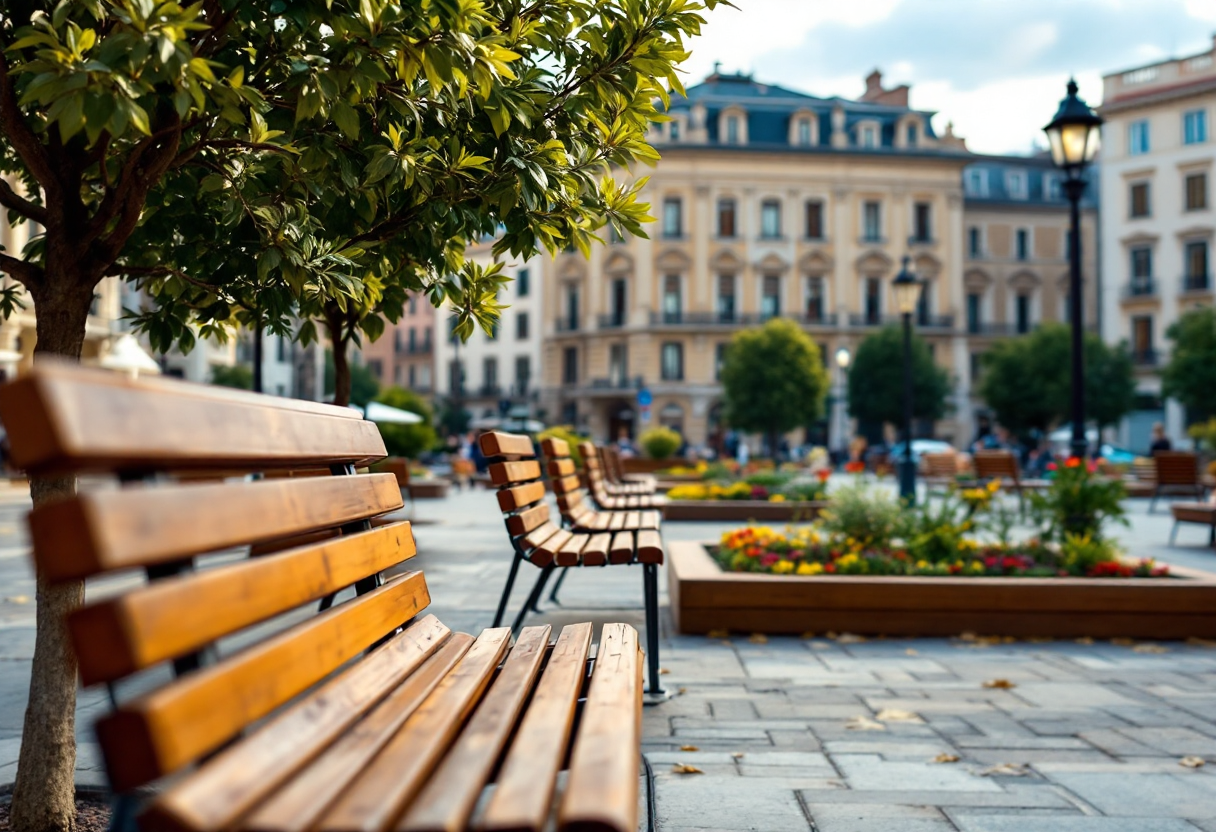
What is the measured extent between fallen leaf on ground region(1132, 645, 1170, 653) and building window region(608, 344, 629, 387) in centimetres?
5028

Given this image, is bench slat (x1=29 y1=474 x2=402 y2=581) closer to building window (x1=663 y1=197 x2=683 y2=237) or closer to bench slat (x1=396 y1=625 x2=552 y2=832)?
bench slat (x1=396 y1=625 x2=552 y2=832)

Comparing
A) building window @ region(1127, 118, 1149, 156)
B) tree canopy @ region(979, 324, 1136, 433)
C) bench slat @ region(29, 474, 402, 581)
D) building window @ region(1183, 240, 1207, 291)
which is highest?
building window @ region(1127, 118, 1149, 156)

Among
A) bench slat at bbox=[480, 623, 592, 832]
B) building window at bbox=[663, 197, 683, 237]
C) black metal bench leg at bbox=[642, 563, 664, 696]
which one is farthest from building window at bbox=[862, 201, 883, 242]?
bench slat at bbox=[480, 623, 592, 832]

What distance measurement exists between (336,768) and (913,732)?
295cm

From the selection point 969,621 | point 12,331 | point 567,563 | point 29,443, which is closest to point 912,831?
point 567,563

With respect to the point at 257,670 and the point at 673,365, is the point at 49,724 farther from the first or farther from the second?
the point at 673,365

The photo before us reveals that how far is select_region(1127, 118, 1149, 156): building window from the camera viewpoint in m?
53.4

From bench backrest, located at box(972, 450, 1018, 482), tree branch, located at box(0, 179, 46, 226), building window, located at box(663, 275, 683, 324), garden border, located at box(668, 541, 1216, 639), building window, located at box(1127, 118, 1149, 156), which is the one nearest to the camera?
tree branch, located at box(0, 179, 46, 226)

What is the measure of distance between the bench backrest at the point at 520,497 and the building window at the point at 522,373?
200ft

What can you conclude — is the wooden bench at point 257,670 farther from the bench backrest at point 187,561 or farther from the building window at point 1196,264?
the building window at point 1196,264

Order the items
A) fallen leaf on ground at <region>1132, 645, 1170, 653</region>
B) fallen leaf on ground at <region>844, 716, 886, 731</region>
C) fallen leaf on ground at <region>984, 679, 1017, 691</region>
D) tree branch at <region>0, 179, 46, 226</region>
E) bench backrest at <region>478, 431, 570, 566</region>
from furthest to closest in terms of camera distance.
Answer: fallen leaf on ground at <region>1132, 645, 1170, 653</region> → fallen leaf on ground at <region>984, 679, 1017, 691</region> → bench backrest at <region>478, 431, 570, 566</region> → fallen leaf on ground at <region>844, 716, 886, 731</region> → tree branch at <region>0, 179, 46, 226</region>

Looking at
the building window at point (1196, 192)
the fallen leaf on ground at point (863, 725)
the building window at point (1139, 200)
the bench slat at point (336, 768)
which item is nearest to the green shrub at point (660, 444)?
the fallen leaf on ground at point (863, 725)

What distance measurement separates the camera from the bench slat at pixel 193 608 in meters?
1.21

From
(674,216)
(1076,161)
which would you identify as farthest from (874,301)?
(1076,161)
